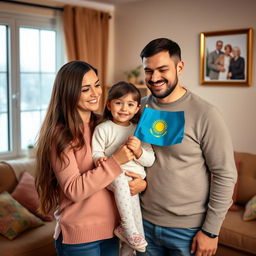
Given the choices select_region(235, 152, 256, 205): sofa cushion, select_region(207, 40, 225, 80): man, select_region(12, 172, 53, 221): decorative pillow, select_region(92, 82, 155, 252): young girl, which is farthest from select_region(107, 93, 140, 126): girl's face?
select_region(207, 40, 225, 80): man

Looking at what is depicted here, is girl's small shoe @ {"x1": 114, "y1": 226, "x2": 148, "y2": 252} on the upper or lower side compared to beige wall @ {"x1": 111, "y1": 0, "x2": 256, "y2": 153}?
lower

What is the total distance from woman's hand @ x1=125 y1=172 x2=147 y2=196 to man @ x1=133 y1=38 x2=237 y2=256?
34 mm

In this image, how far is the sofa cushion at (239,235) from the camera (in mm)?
3070

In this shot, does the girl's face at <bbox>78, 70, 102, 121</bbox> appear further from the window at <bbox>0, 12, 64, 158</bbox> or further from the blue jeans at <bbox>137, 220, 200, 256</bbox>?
the window at <bbox>0, 12, 64, 158</bbox>

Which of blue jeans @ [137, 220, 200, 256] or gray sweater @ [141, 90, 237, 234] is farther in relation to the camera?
blue jeans @ [137, 220, 200, 256]

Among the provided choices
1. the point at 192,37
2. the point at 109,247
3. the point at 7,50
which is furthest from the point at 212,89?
the point at 109,247

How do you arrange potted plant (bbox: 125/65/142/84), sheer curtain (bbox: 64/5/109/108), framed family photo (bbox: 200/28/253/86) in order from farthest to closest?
potted plant (bbox: 125/65/142/84)
sheer curtain (bbox: 64/5/109/108)
framed family photo (bbox: 200/28/253/86)

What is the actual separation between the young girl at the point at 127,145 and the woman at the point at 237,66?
230 centimetres

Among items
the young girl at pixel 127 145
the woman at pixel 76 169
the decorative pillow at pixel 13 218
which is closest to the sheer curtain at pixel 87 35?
the decorative pillow at pixel 13 218

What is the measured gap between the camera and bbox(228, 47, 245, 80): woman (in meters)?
3.98

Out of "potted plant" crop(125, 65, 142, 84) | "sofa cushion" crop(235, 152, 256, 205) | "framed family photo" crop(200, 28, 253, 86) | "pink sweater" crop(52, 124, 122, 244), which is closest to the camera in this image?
"pink sweater" crop(52, 124, 122, 244)

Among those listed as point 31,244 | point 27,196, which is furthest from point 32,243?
point 27,196

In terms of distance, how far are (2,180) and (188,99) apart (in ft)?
7.29

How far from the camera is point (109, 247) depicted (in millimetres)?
1877
